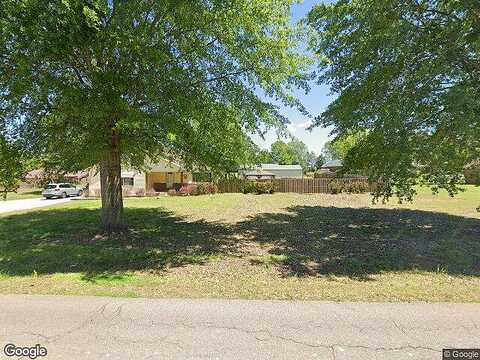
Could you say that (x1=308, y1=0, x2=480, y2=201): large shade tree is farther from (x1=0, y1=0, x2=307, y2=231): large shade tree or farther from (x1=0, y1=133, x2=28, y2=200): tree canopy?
(x1=0, y1=133, x2=28, y2=200): tree canopy

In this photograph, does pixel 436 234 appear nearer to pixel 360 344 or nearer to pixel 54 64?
pixel 360 344

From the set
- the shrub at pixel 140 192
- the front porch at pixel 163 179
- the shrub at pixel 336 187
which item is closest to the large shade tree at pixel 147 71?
the shrub at pixel 336 187

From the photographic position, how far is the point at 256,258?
292 inches

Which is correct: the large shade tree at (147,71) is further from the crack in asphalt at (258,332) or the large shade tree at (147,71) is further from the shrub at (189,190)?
the shrub at (189,190)

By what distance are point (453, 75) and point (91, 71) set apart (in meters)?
8.65

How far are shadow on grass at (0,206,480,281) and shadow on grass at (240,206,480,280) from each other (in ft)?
0.07

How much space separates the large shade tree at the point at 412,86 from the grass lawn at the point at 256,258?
184cm

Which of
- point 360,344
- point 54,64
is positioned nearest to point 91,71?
point 54,64

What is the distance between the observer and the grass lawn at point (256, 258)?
17.8ft

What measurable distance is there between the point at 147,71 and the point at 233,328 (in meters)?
5.82

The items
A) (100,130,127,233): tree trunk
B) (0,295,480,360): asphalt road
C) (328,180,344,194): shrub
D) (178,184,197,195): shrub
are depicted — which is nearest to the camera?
(0,295,480,360): asphalt road

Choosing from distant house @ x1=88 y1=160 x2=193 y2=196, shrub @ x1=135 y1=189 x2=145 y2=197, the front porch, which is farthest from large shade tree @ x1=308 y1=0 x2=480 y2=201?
the front porch

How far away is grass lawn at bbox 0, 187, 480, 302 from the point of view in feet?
17.8

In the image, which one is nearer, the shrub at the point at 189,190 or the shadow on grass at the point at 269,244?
the shadow on grass at the point at 269,244
